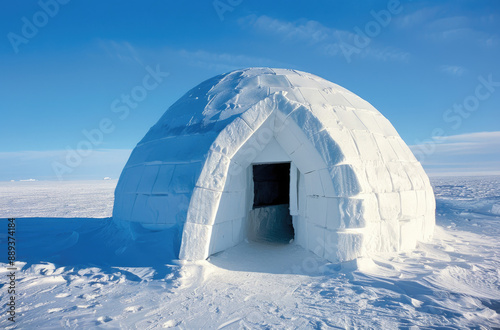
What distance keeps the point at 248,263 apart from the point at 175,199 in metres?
1.59

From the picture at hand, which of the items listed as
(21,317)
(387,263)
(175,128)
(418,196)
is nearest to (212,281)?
(21,317)

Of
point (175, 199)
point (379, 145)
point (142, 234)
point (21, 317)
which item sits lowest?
point (21, 317)

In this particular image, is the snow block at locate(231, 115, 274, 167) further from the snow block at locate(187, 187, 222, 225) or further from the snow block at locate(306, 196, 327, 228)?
the snow block at locate(306, 196, 327, 228)

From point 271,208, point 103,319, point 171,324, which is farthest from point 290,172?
point 103,319

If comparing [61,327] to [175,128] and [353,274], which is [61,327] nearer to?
[353,274]

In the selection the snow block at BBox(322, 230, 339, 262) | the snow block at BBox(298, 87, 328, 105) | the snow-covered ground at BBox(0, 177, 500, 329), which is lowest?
the snow-covered ground at BBox(0, 177, 500, 329)

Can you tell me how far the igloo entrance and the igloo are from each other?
1.53ft

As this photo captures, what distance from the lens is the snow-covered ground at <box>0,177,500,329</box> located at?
2938 millimetres

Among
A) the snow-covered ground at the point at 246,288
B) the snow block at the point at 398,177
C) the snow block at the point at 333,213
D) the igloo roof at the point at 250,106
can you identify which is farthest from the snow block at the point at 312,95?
the snow-covered ground at the point at 246,288

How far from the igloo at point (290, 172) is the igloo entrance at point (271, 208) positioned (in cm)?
47

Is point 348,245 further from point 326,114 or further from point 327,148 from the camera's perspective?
point 326,114

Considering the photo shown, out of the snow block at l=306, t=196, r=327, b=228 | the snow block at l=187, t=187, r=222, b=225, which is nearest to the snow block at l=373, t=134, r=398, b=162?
the snow block at l=306, t=196, r=327, b=228

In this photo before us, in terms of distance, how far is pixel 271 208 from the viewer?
7371 mm

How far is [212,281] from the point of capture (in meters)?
3.98
